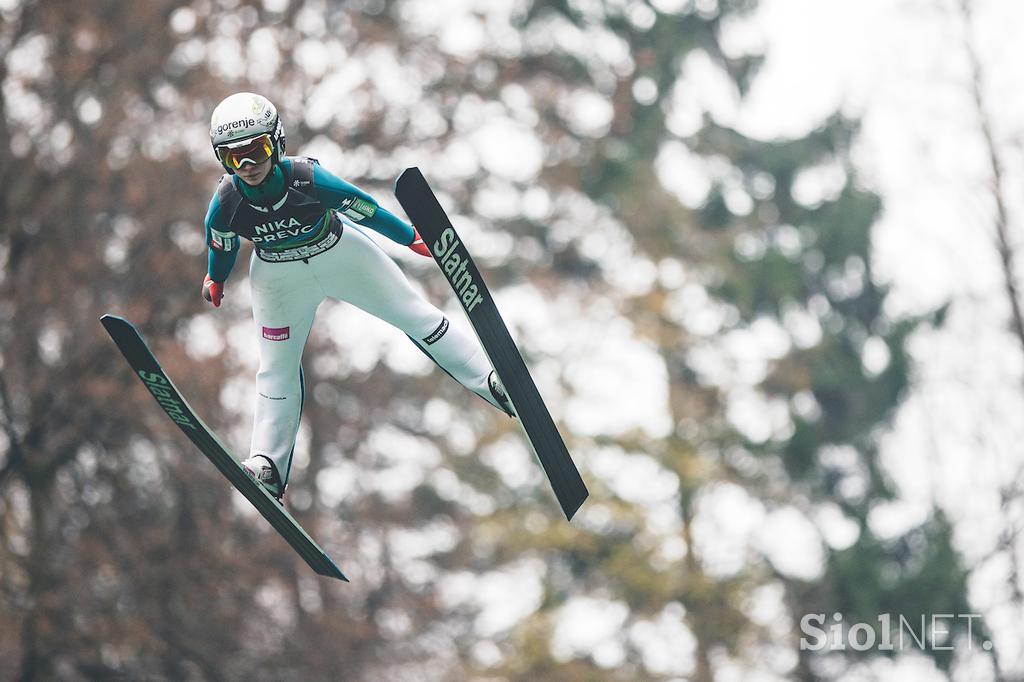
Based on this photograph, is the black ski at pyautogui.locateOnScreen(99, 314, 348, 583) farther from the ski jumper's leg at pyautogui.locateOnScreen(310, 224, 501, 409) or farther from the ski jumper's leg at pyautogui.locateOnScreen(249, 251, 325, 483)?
the ski jumper's leg at pyautogui.locateOnScreen(310, 224, 501, 409)

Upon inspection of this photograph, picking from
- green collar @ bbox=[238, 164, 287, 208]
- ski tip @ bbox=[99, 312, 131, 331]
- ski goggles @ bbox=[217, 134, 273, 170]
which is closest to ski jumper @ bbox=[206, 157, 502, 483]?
green collar @ bbox=[238, 164, 287, 208]

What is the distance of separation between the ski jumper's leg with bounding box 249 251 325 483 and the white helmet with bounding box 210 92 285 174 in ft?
1.87

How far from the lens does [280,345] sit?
5.43 metres

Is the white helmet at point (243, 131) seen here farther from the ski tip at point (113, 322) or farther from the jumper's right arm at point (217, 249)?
the ski tip at point (113, 322)

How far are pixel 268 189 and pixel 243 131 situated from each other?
0.27 meters

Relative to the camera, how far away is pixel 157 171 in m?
13.6

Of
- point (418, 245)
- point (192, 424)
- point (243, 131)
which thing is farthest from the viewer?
point (192, 424)

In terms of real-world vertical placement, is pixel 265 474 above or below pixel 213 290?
below

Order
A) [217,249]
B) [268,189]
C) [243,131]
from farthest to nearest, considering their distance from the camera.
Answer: [217,249] → [268,189] → [243,131]

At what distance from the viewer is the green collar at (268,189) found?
4879 millimetres

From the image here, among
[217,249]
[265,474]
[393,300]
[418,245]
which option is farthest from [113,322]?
[418,245]

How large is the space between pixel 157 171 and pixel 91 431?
2.68 m

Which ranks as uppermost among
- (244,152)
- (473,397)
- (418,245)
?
(244,152)

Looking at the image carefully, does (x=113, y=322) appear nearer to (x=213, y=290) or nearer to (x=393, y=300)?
(x=213, y=290)
